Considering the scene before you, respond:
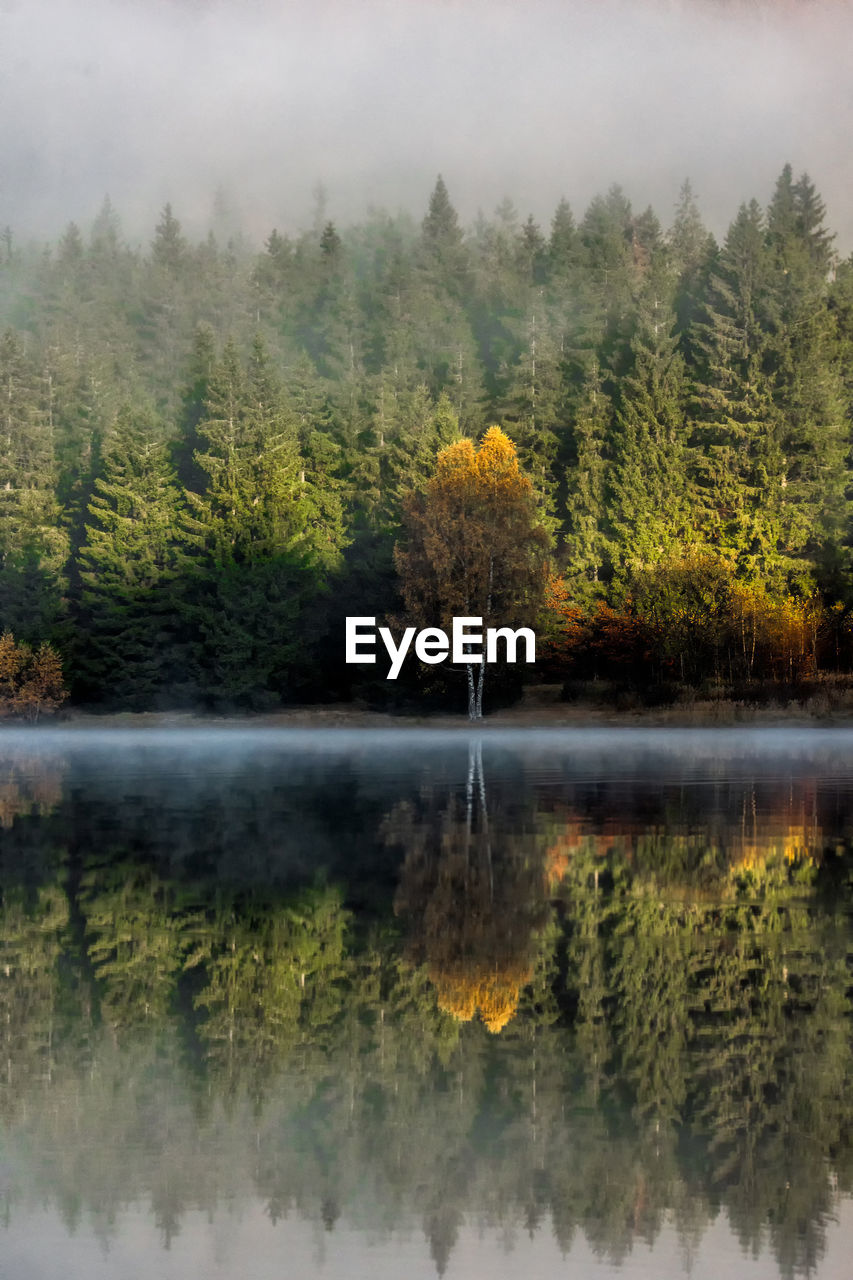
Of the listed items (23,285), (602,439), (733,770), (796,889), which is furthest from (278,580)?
(23,285)

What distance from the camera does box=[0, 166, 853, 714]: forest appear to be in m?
59.4

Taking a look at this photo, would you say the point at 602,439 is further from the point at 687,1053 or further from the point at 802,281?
the point at 687,1053

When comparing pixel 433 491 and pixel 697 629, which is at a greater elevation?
pixel 433 491

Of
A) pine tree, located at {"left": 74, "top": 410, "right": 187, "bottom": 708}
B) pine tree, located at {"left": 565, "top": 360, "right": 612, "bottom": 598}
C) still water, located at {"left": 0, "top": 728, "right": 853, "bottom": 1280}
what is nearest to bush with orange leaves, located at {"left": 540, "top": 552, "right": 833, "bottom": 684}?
pine tree, located at {"left": 565, "top": 360, "right": 612, "bottom": 598}

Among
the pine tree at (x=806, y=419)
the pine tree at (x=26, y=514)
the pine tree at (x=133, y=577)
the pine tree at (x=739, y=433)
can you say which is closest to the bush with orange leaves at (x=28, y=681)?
the pine tree at (x=133, y=577)

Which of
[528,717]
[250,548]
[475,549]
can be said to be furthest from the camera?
[250,548]

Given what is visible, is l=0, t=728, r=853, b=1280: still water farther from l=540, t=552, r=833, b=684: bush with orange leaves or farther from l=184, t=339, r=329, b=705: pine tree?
l=540, t=552, r=833, b=684: bush with orange leaves

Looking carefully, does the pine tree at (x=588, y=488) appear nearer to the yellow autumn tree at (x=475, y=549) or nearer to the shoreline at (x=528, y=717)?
the shoreline at (x=528, y=717)

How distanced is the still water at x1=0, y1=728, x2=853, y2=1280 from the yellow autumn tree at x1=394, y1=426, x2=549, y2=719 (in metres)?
38.8

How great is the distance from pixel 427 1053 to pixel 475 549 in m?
48.9

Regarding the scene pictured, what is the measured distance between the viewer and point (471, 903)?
1185 cm

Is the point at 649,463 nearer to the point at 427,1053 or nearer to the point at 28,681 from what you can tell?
the point at 28,681

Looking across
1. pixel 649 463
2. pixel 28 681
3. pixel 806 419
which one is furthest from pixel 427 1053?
pixel 806 419

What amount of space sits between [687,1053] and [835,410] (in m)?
63.7
